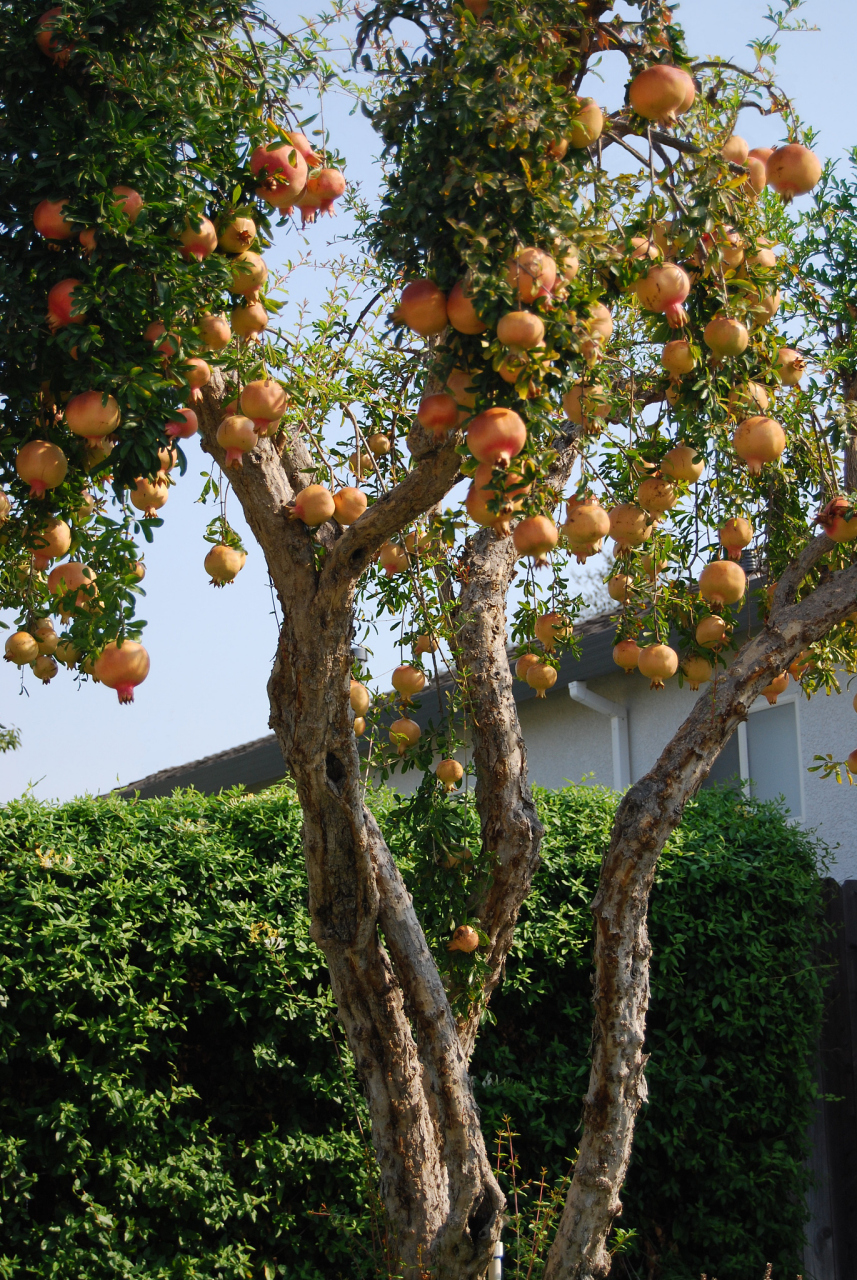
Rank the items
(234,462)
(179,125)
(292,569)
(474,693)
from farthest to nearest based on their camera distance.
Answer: (474,693)
(292,569)
(234,462)
(179,125)

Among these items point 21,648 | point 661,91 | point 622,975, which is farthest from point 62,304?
point 622,975

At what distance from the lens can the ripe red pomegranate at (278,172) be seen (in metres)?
2.38

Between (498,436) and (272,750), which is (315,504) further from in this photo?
(272,750)

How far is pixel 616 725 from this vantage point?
786 cm

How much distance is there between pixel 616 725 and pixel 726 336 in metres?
5.74

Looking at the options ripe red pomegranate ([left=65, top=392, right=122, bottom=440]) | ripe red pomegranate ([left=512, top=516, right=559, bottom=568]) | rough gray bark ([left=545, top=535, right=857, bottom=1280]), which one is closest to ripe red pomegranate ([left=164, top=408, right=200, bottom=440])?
ripe red pomegranate ([left=65, top=392, right=122, bottom=440])

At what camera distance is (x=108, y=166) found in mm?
2035

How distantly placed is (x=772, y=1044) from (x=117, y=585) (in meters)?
4.29

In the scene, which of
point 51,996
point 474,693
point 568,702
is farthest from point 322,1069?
point 568,702

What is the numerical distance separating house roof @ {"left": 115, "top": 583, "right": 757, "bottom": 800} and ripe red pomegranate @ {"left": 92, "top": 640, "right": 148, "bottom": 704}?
487cm

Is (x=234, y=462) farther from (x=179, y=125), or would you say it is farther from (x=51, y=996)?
(x=51, y=996)

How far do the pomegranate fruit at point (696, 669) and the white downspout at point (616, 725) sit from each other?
4138 millimetres

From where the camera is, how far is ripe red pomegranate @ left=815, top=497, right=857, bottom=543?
3.21 m

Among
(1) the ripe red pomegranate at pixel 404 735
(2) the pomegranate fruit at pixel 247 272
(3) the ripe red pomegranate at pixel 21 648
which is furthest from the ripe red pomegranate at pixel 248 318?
(1) the ripe red pomegranate at pixel 404 735
